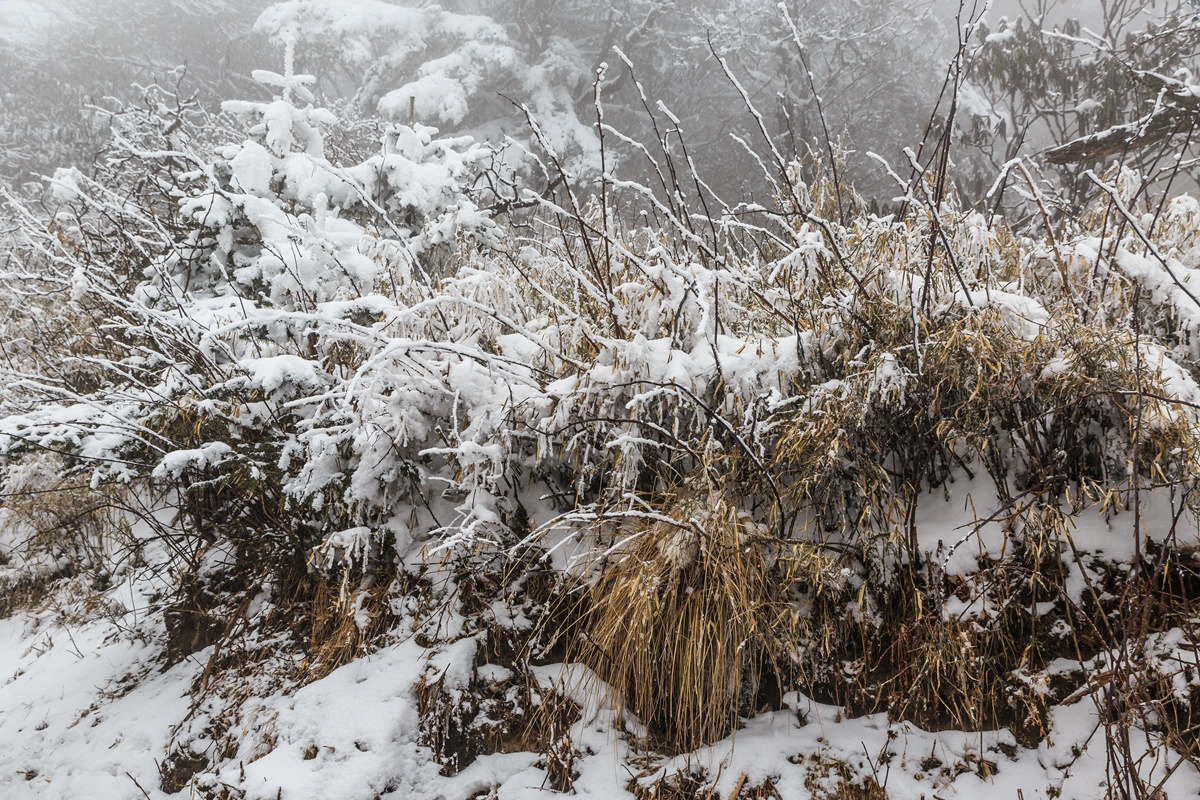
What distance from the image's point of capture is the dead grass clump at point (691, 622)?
1550 mm

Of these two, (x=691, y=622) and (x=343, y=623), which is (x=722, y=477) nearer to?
(x=691, y=622)

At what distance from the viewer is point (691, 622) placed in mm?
1556

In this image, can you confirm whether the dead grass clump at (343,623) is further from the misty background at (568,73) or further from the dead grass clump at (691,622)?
the misty background at (568,73)

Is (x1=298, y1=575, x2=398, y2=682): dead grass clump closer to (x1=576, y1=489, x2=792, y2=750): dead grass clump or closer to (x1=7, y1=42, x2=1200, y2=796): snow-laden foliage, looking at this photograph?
(x1=7, y1=42, x2=1200, y2=796): snow-laden foliage

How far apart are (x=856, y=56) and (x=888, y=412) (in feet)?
35.0

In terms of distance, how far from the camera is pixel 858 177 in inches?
371

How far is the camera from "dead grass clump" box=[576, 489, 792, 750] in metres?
1.55

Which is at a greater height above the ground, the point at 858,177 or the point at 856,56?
the point at 856,56

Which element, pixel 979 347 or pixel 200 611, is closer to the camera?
pixel 979 347

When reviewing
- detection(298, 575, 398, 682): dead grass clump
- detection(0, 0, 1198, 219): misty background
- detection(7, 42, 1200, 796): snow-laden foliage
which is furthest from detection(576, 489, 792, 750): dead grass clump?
detection(0, 0, 1198, 219): misty background

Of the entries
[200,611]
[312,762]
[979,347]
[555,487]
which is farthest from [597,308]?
[200,611]

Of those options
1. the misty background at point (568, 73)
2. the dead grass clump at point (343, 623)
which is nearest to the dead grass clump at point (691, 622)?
the dead grass clump at point (343, 623)

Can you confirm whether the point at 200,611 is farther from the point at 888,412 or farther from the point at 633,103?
the point at 633,103

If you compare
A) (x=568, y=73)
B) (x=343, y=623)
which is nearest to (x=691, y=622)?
(x=343, y=623)
